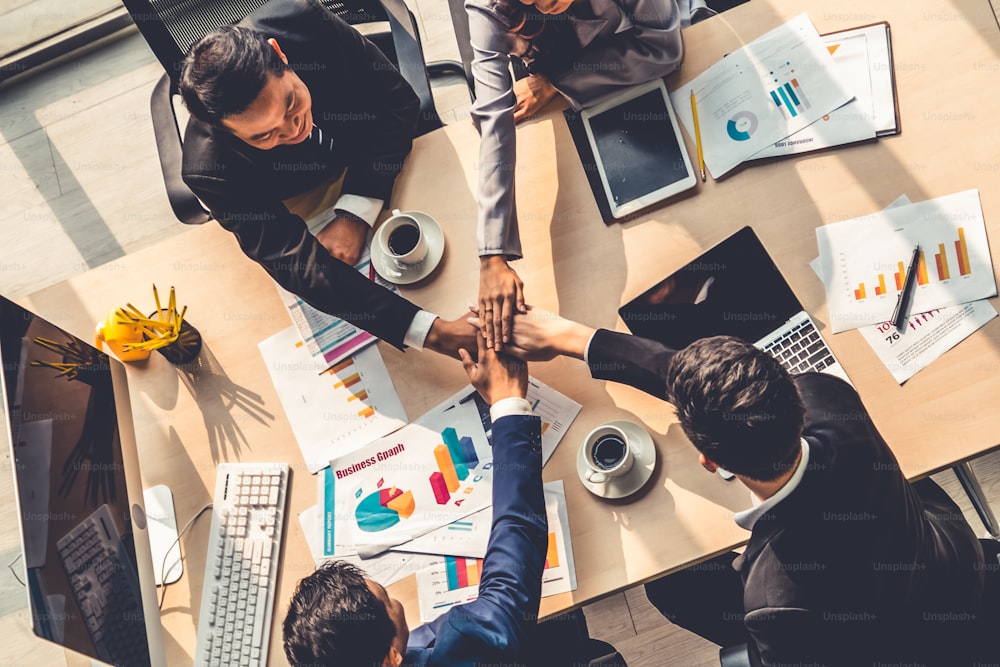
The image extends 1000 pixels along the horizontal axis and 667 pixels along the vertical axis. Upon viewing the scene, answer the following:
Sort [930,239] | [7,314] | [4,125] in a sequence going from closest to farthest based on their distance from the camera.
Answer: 1. [7,314]
2. [930,239]
3. [4,125]

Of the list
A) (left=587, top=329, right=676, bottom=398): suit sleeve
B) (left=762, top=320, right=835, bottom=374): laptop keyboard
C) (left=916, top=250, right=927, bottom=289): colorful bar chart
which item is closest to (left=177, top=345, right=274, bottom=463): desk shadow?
(left=587, top=329, right=676, bottom=398): suit sleeve

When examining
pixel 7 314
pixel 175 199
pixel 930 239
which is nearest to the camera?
pixel 7 314

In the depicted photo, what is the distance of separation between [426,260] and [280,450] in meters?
0.51

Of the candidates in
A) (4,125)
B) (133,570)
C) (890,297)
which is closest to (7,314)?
(133,570)

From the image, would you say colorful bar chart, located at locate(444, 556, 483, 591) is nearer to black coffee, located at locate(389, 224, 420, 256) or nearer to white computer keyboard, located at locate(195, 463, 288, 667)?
white computer keyboard, located at locate(195, 463, 288, 667)

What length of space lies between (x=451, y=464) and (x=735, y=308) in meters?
0.63

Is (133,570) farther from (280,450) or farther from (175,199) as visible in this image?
(175,199)

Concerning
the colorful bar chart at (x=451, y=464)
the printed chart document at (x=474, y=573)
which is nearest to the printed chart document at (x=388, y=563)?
the printed chart document at (x=474, y=573)

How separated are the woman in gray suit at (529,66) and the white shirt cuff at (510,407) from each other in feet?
0.42

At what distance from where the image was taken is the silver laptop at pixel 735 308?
1.37 metres

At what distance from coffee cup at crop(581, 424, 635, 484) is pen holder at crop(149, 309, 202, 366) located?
2.91ft

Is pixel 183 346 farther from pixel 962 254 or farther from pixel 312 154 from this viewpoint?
pixel 962 254

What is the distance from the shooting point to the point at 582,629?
60.1 inches

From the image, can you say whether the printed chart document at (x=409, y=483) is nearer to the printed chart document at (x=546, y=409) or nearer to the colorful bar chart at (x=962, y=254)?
the printed chart document at (x=546, y=409)
